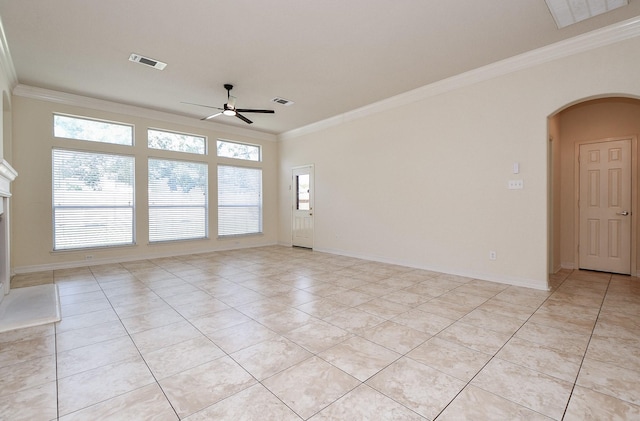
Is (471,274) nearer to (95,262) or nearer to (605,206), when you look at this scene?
(605,206)

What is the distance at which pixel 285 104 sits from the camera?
571 cm

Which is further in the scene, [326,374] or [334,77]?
[334,77]

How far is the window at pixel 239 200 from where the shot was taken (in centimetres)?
724

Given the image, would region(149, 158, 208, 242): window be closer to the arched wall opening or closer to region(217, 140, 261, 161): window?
region(217, 140, 261, 161): window

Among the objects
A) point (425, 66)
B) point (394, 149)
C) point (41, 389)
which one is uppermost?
point (425, 66)

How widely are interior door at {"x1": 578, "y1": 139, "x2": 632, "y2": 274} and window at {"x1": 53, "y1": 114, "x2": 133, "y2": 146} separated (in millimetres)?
8412

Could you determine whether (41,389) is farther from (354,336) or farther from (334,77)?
(334,77)

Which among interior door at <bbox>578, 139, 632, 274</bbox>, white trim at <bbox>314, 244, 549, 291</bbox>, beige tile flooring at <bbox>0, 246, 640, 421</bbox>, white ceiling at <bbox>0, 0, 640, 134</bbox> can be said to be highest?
white ceiling at <bbox>0, 0, 640, 134</bbox>

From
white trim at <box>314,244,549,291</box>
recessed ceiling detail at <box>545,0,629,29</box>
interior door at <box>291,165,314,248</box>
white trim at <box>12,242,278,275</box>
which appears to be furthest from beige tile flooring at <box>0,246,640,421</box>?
interior door at <box>291,165,314,248</box>

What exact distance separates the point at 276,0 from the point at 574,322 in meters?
4.25

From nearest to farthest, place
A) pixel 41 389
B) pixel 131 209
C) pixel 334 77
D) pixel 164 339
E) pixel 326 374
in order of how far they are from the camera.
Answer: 1. pixel 41 389
2. pixel 326 374
3. pixel 164 339
4. pixel 334 77
5. pixel 131 209

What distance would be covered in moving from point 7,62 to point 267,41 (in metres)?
3.56

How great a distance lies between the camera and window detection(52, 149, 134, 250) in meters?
5.17

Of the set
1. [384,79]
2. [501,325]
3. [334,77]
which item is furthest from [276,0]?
[501,325]
